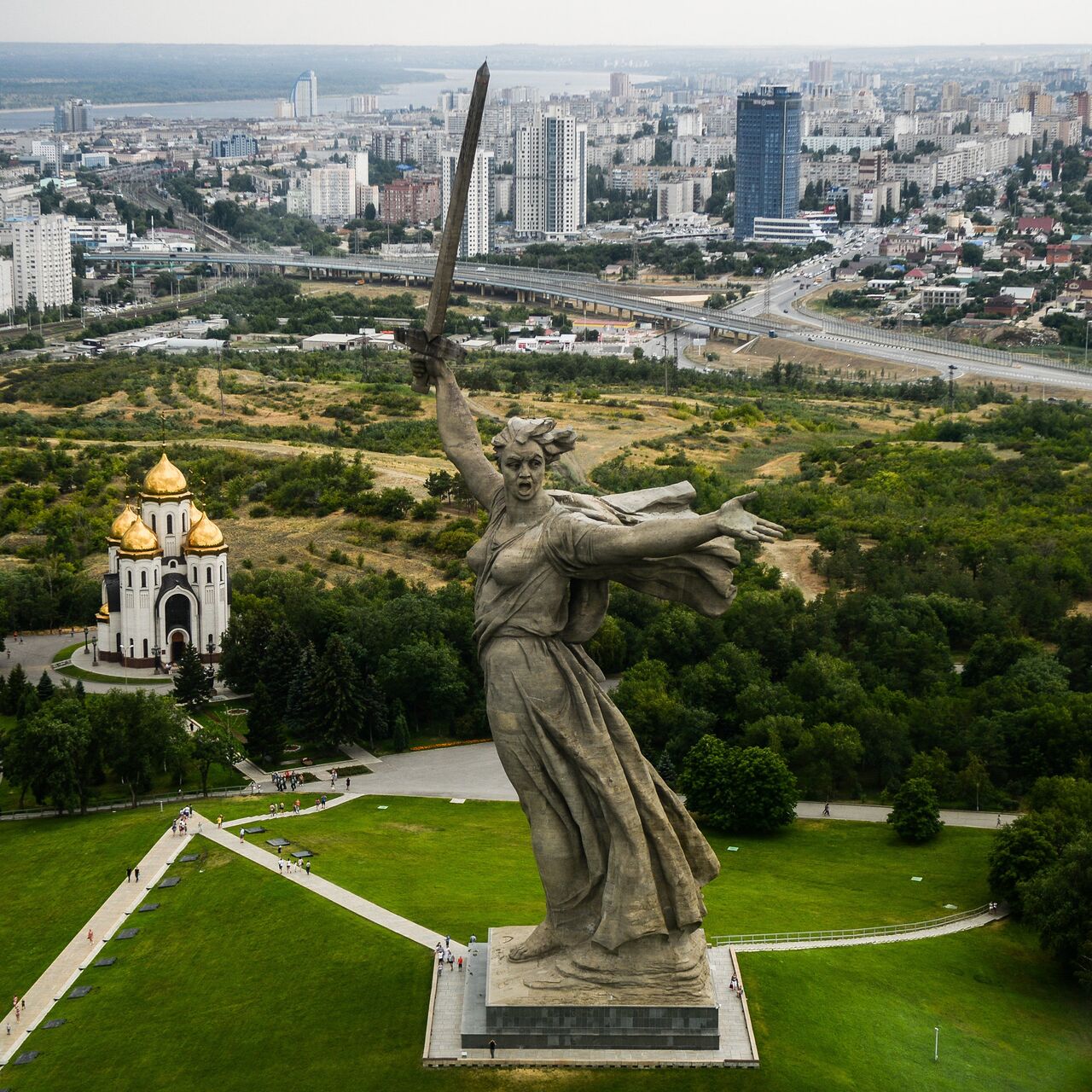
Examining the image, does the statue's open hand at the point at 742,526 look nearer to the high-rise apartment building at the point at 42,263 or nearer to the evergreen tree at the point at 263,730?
the evergreen tree at the point at 263,730

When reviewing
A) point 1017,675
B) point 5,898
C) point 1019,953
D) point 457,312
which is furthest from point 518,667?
point 457,312

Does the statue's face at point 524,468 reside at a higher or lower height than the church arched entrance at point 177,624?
higher

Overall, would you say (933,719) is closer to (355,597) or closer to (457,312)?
(355,597)

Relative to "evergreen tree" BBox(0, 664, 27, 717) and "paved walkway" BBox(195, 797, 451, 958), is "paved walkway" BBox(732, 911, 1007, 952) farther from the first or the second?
"evergreen tree" BBox(0, 664, 27, 717)

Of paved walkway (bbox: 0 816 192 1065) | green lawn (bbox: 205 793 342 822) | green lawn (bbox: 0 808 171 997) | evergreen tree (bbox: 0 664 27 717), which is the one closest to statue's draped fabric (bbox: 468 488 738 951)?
paved walkway (bbox: 0 816 192 1065)

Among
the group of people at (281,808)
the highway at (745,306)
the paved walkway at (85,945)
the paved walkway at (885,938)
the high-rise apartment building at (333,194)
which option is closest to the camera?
the paved walkway at (885,938)

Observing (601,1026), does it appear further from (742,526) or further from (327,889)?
(327,889)

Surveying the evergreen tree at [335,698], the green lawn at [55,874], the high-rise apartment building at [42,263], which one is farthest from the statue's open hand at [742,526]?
the high-rise apartment building at [42,263]
